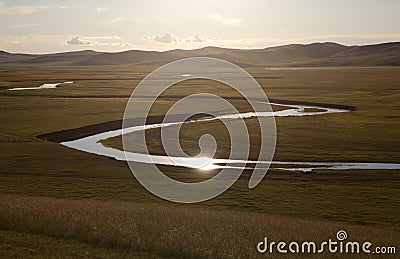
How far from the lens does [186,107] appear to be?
79562mm

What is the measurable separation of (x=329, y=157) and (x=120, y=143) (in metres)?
20.3

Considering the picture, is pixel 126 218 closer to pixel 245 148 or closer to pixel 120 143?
pixel 245 148

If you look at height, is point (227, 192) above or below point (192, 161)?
below

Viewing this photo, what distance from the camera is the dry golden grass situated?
15.6m

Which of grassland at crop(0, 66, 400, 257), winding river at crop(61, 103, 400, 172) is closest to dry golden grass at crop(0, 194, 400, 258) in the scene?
grassland at crop(0, 66, 400, 257)

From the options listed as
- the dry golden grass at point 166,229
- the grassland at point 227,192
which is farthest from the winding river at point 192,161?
the dry golden grass at point 166,229

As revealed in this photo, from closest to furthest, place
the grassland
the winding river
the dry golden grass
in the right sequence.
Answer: the dry golden grass → the grassland → the winding river

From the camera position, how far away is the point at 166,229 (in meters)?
17.4

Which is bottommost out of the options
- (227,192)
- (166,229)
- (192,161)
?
(227,192)

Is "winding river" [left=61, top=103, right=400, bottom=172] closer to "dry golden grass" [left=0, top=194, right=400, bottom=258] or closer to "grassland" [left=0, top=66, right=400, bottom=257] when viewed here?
"grassland" [left=0, top=66, right=400, bottom=257]

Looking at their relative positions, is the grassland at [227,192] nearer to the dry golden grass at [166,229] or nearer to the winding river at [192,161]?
the dry golden grass at [166,229]

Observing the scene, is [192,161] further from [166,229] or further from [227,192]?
[166,229]

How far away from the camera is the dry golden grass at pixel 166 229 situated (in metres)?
15.6

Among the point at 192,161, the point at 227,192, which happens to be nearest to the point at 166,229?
the point at 227,192
